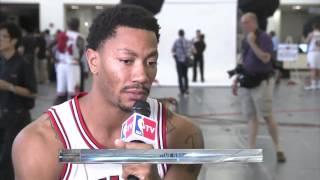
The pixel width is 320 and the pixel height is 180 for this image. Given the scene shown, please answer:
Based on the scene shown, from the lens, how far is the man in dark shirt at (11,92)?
5023mm

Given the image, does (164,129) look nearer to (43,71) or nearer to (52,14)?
(43,71)

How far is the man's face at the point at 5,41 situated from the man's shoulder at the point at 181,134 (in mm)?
3326

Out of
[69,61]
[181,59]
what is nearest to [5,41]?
[69,61]

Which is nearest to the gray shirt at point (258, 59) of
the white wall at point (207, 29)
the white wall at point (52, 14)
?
the white wall at point (207, 29)

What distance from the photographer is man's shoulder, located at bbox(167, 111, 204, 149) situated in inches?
84.4

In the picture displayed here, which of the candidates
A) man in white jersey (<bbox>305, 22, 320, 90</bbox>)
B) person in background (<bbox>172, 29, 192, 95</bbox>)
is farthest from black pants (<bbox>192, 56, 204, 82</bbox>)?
man in white jersey (<bbox>305, 22, 320, 90</bbox>)

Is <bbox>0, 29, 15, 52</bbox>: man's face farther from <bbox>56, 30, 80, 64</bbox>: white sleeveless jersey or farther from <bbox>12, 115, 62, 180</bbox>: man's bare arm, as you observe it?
<bbox>56, 30, 80, 64</bbox>: white sleeveless jersey

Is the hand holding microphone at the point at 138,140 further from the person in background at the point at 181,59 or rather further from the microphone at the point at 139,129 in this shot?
the person in background at the point at 181,59

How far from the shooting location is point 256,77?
6.96 metres

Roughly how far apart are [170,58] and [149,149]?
63.9 ft

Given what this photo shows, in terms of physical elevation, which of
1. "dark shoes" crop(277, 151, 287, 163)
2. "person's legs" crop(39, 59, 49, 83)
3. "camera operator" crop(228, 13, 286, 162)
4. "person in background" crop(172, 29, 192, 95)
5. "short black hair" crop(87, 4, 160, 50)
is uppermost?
"short black hair" crop(87, 4, 160, 50)

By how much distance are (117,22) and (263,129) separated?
26.5 ft

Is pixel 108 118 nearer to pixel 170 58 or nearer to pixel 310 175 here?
pixel 310 175

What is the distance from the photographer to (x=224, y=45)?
21031 mm
